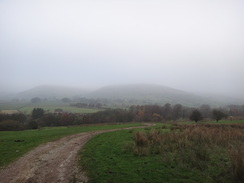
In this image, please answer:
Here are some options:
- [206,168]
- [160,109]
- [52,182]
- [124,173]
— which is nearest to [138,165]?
[124,173]

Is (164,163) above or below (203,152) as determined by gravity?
below

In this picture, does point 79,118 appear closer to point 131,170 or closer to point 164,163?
point 164,163

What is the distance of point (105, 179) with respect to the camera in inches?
328

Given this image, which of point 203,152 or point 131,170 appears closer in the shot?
point 131,170

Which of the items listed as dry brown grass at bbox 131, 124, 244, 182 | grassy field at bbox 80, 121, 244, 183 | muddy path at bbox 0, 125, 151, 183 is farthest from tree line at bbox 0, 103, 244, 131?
muddy path at bbox 0, 125, 151, 183

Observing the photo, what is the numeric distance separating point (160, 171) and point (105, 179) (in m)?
3.24

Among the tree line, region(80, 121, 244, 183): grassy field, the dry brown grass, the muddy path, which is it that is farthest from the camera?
the tree line

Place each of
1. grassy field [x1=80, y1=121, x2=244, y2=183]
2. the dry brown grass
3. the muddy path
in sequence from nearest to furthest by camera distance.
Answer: grassy field [x1=80, y1=121, x2=244, y2=183]
the dry brown grass
the muddy path

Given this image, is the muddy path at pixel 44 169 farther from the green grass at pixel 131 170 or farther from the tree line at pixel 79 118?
the tree line at pixel 79 118

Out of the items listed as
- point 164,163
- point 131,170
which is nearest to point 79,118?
point 164,163

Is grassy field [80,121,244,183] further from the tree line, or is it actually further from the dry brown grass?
the tree line

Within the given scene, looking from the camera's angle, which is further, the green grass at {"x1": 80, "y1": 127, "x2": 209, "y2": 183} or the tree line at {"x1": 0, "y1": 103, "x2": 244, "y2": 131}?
the tree line at {"x1": 0, "y1": 103, "x2": 244, "y2": 131}

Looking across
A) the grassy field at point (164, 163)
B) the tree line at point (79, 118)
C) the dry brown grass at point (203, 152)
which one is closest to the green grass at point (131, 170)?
the grassy field at point (164, 163)

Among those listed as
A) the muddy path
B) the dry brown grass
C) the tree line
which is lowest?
the tree line
